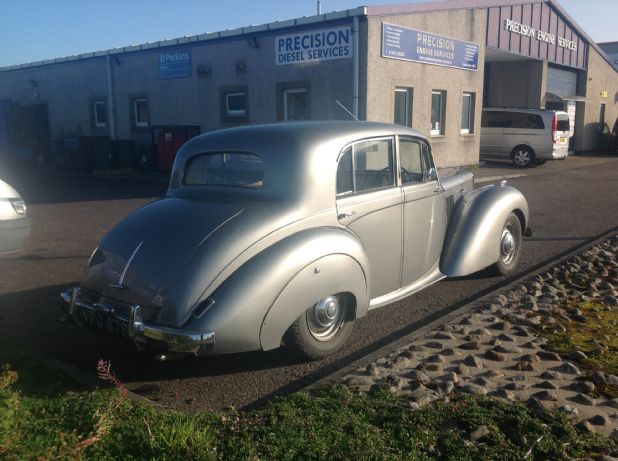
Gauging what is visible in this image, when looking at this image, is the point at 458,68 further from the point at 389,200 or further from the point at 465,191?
the point at 389,200

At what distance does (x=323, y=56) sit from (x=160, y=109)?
6.75 metres

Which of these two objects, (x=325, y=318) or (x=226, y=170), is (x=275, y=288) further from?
(x=226, y=170)

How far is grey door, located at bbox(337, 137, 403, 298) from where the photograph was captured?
452 centimetres

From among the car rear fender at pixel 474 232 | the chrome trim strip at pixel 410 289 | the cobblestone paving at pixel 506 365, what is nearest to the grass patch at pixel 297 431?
the cobblestone paving at pixel 506 365

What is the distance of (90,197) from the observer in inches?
538

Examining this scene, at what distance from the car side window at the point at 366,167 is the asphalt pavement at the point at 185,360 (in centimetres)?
121

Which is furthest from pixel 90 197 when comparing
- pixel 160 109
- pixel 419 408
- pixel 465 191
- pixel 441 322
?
pixel 419 408

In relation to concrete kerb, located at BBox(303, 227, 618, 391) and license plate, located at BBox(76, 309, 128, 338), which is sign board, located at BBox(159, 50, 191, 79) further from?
license plate, located at BBox(76, 309, 128, 338)

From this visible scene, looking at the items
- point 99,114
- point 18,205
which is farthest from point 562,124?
point 18,205

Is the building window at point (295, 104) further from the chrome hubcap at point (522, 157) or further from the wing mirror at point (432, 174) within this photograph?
the wing mirror at point (432, 174)

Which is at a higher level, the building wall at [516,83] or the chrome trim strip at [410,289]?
the building wall at [516,83]

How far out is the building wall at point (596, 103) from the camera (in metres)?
29.2

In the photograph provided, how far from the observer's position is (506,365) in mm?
4047

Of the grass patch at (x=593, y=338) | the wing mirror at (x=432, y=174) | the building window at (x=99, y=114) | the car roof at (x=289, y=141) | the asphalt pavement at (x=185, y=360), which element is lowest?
the asphalt pavement at (x=185, y=360)
